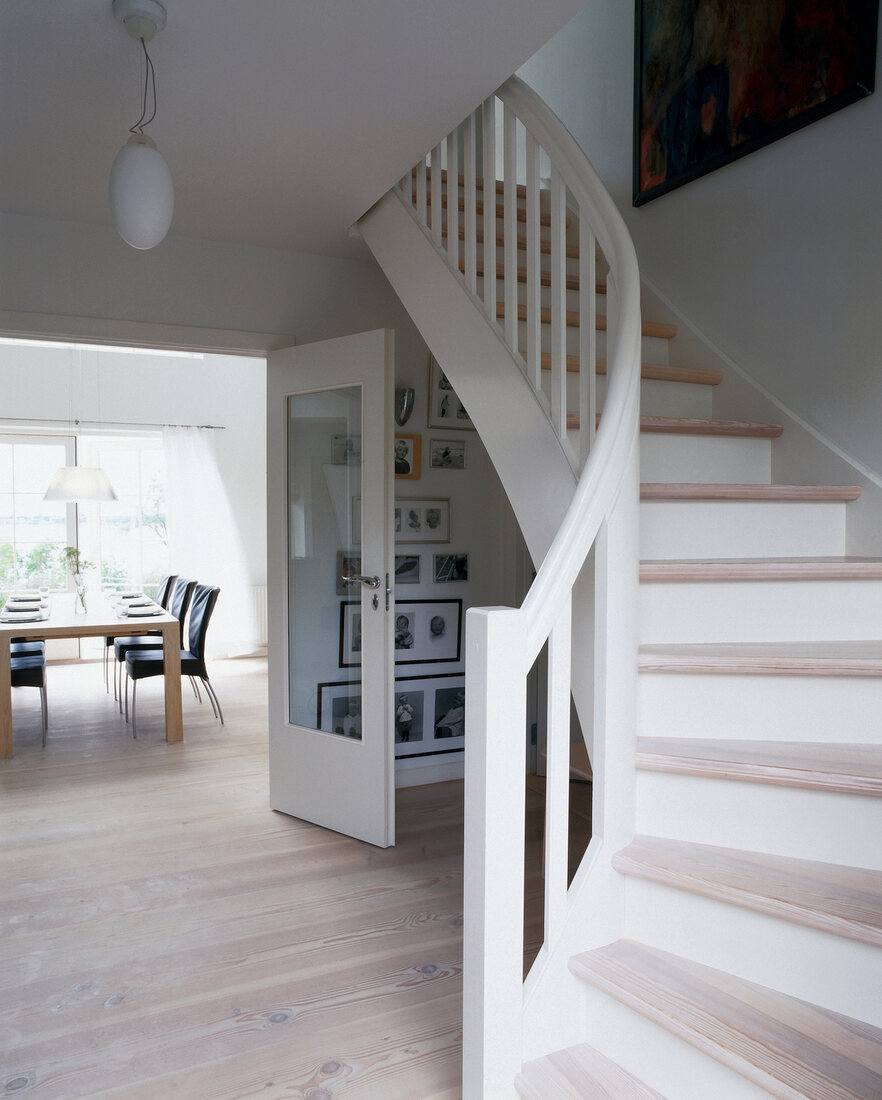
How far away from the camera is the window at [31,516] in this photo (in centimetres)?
742

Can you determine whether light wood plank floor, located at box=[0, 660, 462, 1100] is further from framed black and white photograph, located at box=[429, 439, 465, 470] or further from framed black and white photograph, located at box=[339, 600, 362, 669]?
framed black and white photograph, located at box=[429, 439, 465, 470]

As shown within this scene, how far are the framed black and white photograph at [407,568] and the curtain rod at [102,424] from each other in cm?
452

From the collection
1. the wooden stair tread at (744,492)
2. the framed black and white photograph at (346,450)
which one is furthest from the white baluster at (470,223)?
the framed black and white photograph at (346,450)

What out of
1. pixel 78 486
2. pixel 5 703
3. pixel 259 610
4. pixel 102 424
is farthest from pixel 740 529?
pixel 102 424

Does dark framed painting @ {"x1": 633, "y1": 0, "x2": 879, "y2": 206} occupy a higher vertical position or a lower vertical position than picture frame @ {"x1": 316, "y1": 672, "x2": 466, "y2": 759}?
higher

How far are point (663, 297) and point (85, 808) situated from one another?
338 cm

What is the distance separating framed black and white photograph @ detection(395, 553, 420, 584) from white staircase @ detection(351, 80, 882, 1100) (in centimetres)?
180

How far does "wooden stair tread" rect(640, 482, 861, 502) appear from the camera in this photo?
88.2 inches

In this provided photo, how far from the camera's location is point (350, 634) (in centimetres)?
355

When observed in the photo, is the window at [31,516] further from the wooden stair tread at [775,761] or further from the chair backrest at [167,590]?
the wooden stair tread at [775,761]

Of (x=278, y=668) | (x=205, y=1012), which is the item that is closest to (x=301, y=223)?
(x=278, y=668)

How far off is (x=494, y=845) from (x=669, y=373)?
6.34ft

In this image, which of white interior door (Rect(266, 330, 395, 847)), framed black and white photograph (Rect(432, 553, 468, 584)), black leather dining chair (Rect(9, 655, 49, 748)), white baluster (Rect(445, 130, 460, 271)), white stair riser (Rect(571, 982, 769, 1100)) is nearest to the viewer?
white stair riser (Rect(571, 982, 769, 1100))

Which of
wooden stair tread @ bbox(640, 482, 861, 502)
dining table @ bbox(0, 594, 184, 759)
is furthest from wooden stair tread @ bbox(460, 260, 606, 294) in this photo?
dining table @ bbox(0, 594, 184, 759)
